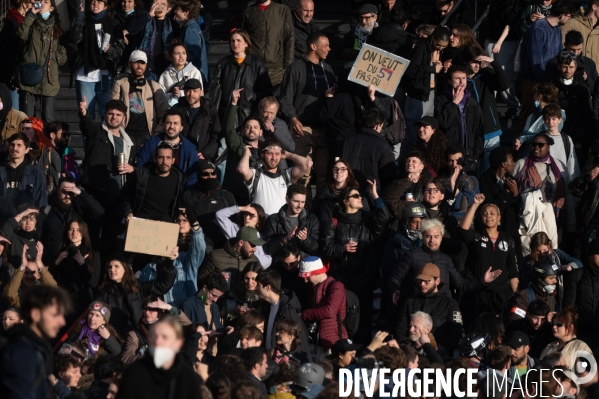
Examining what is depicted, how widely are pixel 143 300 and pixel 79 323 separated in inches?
25.4

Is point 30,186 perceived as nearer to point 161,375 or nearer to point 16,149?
point 16,149

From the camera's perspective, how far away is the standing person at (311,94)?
16.3 metres

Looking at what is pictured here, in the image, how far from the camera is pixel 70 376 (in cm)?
1168

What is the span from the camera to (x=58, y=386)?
11.3m

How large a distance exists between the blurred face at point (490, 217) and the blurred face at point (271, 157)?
2166 millimetres

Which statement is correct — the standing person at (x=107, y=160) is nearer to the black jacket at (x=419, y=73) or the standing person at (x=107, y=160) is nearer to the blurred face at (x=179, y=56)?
the blurred face at (x=179, y=56)

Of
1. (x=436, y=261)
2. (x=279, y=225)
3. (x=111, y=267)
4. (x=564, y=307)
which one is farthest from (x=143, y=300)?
(x=564, y=307)

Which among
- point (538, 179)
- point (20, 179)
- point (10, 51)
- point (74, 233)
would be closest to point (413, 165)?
point (538, 179)

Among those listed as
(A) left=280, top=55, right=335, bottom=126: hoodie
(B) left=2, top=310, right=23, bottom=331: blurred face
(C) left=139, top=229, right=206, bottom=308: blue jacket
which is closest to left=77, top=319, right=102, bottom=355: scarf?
(B) left=2, top=310, right=23, bottom=331: blurred face

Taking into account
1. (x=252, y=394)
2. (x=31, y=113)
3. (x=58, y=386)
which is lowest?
(x=31, y=113)

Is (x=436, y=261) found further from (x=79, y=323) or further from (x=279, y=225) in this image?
(x=79, y=323)

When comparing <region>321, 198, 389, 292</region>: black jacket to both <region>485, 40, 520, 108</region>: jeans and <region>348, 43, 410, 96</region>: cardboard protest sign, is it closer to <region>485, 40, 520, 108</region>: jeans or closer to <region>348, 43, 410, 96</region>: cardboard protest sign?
<region>348, 43, 410, 96</region>: cardboard protest sign

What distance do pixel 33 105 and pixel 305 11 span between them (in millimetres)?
3378

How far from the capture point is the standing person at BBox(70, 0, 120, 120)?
671 inches
